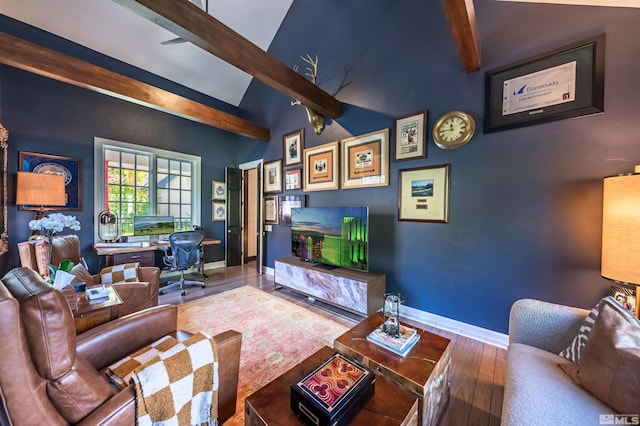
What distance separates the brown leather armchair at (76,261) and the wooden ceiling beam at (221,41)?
2146mm

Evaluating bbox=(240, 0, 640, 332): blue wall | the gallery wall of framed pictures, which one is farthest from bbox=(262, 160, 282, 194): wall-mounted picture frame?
bbox=(240, 0, 640, 332): blue wall

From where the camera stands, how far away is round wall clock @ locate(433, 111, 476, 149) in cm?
234

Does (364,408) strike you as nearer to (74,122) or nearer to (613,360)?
(613,360)

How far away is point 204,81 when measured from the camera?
4578 mm

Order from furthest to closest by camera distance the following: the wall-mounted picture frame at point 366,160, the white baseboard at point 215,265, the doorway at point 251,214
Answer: the white baseboard at point 215,265
the doorway at point 251,214
the wall-mounted picture frame at point 366,160

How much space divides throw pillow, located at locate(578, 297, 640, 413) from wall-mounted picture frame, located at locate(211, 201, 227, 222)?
17.7ft

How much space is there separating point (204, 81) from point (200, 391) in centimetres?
522

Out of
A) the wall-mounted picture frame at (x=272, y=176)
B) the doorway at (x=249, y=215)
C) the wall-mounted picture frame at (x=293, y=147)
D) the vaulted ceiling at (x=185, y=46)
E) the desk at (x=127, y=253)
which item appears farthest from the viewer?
the doorway at (x=249, y=215)

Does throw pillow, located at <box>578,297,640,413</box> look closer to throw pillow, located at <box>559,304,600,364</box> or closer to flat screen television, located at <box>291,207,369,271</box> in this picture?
throw pillow, located at <box>559,304,600,364</box>

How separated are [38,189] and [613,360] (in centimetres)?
482

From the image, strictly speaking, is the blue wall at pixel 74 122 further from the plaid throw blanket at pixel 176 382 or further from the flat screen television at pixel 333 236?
the plaid throw blanket at pixel 176 382

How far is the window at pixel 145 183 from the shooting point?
12.5 ft

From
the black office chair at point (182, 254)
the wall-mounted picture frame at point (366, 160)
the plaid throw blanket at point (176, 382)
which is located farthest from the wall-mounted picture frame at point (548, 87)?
the black office chair at point (182, 254)

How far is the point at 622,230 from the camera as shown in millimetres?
1446
